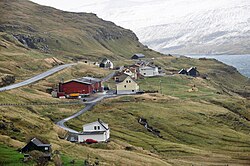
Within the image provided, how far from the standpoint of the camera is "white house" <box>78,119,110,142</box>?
8506 cm

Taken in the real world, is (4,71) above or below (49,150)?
above

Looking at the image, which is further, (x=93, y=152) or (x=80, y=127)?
(x=80, y=127)

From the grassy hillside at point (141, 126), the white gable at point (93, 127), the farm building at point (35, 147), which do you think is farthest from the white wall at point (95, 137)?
the farm building at point (35, 147)

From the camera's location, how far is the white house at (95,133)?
3349 inches

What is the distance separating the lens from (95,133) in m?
86.0

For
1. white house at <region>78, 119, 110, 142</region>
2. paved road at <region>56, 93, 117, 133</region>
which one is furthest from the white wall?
paved road at <region>56, 93, 117, 133</region>

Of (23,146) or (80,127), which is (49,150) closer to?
(23,146)

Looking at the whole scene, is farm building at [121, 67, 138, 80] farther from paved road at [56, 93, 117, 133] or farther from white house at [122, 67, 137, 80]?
paved road at [56, 93, 117, 133]

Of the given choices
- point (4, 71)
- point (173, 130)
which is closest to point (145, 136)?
point (173, 130)

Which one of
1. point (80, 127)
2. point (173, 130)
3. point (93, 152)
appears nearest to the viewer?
point (93, 152)

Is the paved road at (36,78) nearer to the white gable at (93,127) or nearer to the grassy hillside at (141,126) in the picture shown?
the grassy hillside at (141,126)

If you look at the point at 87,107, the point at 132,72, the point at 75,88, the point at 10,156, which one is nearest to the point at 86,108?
the point at 87,107

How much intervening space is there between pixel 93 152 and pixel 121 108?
131ft

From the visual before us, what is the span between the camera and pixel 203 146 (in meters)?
97.8
